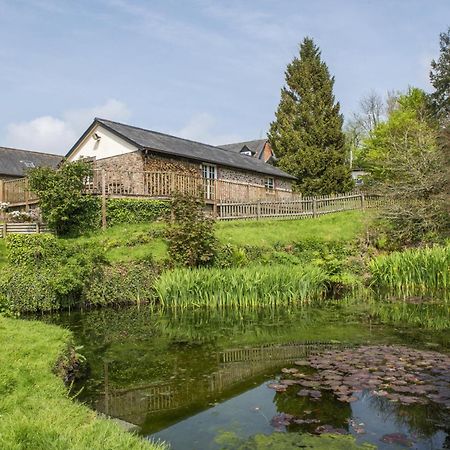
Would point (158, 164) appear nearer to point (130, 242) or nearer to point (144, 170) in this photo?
point (144, 170)

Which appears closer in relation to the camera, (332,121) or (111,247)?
(111,247)

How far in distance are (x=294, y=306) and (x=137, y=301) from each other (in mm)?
5265

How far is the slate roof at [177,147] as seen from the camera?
24.9m

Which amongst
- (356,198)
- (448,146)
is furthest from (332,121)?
(448,146)

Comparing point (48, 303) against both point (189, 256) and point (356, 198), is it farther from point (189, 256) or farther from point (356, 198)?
point (356, 198)

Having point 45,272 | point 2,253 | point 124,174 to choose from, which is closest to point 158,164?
point 124,174

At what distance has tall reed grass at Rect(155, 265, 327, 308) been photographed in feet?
45.0

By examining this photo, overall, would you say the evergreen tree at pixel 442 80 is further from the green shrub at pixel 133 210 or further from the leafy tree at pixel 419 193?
the green shrub at pixel 133 210

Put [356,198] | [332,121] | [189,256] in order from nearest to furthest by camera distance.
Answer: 1. [189,256]
2. [356,198]
3. [332,121]

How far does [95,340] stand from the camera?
996 centimetres

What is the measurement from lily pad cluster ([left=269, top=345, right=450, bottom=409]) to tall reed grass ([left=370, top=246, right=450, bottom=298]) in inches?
303

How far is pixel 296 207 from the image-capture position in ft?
80.1

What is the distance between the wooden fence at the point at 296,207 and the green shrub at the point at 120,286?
342 inches

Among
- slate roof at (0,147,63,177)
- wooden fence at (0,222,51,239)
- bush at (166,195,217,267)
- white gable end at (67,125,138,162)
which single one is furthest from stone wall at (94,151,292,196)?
slate roof at (0,147,63,177)
